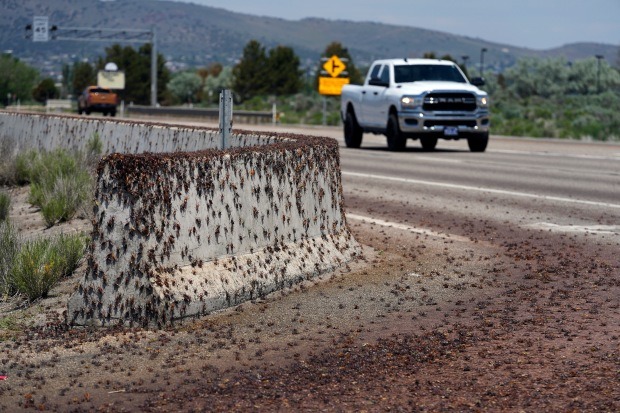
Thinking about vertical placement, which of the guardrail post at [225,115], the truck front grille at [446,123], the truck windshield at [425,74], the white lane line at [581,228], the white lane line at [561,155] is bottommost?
the white lane line at [581,228]

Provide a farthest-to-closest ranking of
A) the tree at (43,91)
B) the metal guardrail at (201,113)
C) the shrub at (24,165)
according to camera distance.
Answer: the tree at (43,91), the metal guardrail at (201,113), the shrub at (24,165)

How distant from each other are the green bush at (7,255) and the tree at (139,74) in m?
111

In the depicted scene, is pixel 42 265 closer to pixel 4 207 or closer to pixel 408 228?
pixel 408 228

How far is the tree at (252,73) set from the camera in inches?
4380

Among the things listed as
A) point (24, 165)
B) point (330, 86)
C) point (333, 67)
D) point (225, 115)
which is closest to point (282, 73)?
point (330, 86)

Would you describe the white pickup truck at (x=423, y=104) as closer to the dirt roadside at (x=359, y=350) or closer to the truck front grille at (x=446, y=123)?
the truck front grille at (x=446, y=123)

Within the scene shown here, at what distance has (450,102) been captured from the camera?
86.4 ft

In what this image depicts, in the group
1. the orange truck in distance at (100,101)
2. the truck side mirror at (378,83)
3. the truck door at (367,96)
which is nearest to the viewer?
the truck side mirror at (378,83)

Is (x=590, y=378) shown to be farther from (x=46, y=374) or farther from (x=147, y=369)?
(x=46, y=374)

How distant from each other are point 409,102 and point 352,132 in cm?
374

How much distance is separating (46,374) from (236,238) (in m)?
2.25

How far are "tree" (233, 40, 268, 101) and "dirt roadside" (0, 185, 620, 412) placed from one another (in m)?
102

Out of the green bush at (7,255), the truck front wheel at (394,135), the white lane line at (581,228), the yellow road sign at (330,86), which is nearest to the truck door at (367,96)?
the truck front wheel at (394,135)

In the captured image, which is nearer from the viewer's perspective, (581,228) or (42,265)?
(42,265)
